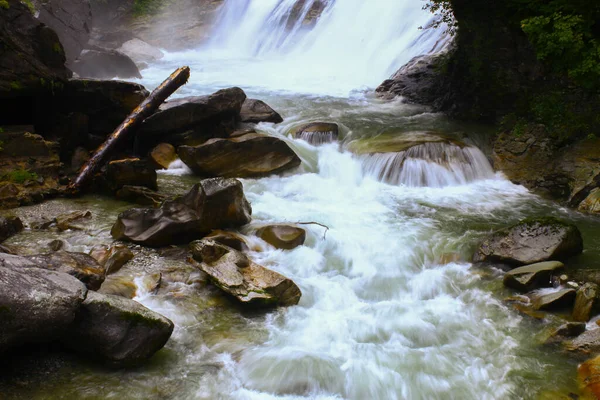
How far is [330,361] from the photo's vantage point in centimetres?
449

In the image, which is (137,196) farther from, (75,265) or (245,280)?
(245,280)

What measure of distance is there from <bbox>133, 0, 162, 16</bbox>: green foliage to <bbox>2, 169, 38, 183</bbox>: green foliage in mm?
29246

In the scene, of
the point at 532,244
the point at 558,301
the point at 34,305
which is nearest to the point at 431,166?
the point at 532,244

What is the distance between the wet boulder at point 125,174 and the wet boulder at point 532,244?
5.64m

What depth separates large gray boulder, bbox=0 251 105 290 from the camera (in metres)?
3.89

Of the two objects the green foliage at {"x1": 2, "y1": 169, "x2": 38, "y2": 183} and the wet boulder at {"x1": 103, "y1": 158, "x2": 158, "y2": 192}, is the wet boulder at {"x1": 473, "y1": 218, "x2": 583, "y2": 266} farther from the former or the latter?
the green foliage at {"x1": 2, "y1": 169, "x2": 38, "y2": 183}

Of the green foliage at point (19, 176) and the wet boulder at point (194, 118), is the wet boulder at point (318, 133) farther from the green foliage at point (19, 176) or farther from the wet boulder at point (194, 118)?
the green foliage at point (19, 176)

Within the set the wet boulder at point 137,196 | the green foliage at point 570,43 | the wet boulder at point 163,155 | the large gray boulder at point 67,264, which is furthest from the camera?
the wet boulder at point 163,155

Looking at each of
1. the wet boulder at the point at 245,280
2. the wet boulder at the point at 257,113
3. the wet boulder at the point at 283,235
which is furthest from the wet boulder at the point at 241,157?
the wet boulder at the point at 245,280

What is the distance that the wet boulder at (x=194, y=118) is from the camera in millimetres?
9875

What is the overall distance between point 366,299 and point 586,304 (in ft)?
8.04

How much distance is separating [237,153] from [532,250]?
581 cm

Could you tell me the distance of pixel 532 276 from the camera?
5.69 metres

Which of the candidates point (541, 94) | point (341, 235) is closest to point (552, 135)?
point (541, 94)
